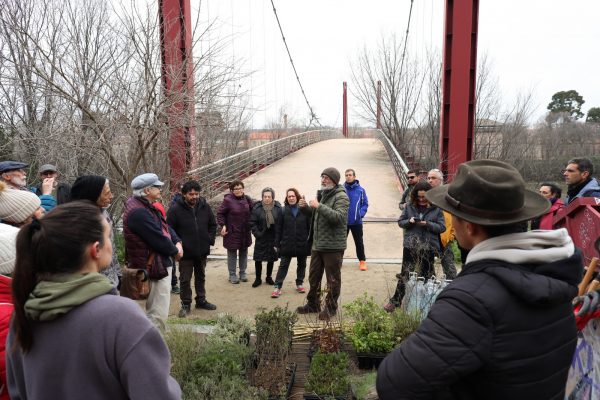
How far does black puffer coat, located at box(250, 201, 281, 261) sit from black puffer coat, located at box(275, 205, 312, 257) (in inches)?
12.2

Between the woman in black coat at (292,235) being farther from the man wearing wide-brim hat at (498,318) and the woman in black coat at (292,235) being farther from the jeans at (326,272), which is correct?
the man wearing wide-brim hat at (498,318)

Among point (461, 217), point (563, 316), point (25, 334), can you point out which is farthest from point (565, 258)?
point (25, 334)

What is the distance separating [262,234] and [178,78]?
9.37ft

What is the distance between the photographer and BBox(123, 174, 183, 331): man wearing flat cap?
3.98 m

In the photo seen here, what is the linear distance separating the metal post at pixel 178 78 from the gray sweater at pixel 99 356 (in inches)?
228

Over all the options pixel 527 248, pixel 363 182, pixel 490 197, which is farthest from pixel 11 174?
pixel 363 182

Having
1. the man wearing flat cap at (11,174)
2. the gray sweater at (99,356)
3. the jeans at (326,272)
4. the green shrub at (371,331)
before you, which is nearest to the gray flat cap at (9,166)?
the man wearing flat cap at (11,174)

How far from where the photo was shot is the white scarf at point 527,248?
1.25 m

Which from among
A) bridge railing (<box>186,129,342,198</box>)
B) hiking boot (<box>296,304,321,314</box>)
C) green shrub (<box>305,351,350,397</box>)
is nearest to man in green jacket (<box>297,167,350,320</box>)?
hiking boot (<box>296,304,321,314</box>)

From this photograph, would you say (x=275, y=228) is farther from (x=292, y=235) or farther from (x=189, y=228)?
(x=189, y=228)

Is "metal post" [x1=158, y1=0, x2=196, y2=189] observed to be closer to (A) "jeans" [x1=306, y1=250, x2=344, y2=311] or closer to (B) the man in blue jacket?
(B) the man in blue jacket

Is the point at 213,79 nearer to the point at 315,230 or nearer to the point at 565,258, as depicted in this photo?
the point at 315,230

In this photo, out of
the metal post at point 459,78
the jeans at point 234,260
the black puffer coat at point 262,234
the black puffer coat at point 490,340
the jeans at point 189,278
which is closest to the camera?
the black puffer coat at point 490,340

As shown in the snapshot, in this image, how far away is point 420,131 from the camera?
67.9 feet
